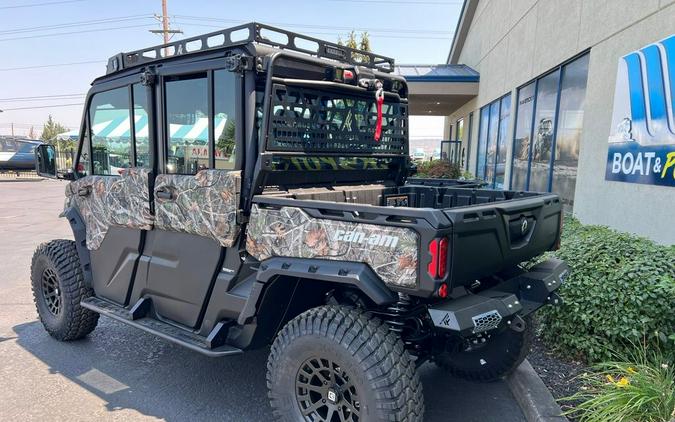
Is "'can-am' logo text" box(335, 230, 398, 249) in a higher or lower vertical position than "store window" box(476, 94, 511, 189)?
lower

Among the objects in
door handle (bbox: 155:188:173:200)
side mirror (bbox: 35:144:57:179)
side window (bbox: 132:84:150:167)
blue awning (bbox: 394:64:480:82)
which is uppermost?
blue awning (bbox: 394:64:480:82)

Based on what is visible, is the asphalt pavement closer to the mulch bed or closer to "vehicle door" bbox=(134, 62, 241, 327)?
the mulch bed

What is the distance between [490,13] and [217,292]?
1511cm

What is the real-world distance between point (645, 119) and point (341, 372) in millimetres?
5153

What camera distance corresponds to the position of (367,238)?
234cm

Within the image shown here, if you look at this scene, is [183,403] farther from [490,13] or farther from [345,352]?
[490,13]

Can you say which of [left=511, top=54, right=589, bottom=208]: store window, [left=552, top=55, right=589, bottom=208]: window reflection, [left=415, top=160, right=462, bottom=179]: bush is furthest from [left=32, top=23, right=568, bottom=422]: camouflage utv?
[left=415, top=160, right=462, bottom=179]: bush

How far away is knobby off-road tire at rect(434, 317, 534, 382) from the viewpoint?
3221 mm

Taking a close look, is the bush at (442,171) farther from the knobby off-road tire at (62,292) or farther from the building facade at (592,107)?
the knobby off-road tire at (62,292)

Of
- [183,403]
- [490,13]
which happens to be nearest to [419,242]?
[183,403]

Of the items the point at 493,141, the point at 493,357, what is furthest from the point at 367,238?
the point at 493,141

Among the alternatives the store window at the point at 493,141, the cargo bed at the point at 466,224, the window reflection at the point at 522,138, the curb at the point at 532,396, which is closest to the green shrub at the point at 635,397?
the curb at the point at 532,396

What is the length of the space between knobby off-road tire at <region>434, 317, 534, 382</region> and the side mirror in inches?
153

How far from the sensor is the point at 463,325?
7.27 ft
